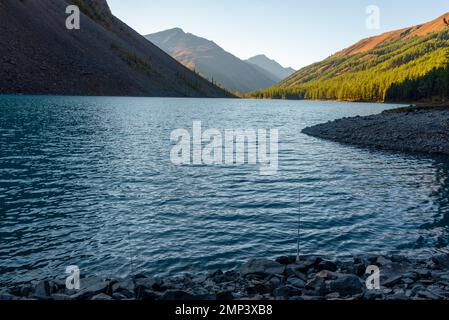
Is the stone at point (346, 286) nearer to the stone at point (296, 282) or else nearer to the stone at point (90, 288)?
the stone at point (296, 282)

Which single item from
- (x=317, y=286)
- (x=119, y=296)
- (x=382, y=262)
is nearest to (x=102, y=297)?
(x=119, y=296)

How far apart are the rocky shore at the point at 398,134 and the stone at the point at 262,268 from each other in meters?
37.9

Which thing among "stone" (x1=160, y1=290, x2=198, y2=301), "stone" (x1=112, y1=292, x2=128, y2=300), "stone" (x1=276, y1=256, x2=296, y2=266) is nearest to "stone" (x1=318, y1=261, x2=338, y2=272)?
"stone" (x1=276, y1=256, x2=296, y2=266)

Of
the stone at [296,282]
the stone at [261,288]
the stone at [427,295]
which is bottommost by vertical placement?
the stone at [261,288]

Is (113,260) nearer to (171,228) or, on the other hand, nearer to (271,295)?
(171,228)

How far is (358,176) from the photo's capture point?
3225 centimetres

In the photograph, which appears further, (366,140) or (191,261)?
(366,140)

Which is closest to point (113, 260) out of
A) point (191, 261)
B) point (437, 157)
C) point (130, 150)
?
point (191, 261)

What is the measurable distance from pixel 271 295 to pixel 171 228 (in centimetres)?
819

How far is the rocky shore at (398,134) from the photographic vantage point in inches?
1820

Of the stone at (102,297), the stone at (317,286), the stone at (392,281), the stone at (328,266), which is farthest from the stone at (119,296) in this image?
the stone at (392,281)

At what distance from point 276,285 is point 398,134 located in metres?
46.7
